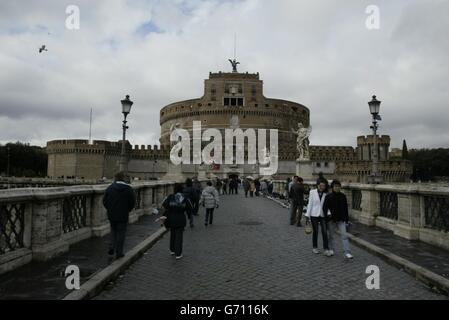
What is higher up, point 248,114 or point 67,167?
point 248,114

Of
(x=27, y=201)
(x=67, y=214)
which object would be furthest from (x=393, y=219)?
(x=27, y=201)

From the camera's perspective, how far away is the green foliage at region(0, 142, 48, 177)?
66.1 meters

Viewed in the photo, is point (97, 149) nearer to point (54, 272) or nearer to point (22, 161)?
point (22, 161)

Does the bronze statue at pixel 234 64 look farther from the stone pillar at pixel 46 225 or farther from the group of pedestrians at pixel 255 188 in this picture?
the stone pillar at pixel 46 225

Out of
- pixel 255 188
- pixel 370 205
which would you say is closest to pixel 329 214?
pixel 370 205

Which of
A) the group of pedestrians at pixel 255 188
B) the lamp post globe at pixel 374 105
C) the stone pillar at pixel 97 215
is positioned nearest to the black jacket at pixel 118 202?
the stone pillar at pixel 97 215

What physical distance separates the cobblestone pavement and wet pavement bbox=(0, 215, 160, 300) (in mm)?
471

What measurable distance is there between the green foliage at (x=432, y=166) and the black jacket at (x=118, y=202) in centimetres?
8407

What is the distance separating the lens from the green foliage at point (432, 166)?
264 feet

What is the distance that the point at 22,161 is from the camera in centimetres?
7075

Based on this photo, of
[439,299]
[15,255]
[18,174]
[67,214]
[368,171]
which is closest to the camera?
[439,299]
